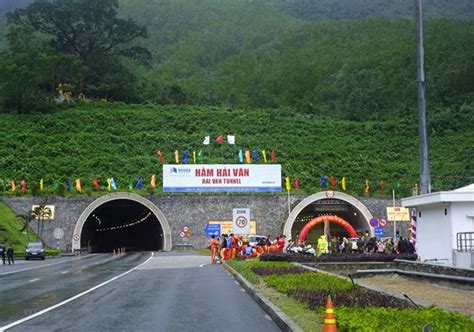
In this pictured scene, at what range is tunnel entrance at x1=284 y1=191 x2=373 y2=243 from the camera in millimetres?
52344

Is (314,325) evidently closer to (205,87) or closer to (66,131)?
(66,131)

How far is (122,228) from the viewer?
249ft

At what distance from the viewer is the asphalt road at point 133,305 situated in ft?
39.5

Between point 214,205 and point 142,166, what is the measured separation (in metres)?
14.9

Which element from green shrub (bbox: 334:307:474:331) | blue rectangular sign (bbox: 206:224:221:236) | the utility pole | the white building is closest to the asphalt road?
green shrub (bbox: 334:307:474:331)

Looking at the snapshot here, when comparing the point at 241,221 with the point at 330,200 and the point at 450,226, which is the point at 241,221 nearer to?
the point at 450,226

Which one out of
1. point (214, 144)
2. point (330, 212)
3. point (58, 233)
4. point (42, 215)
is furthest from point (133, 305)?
point (214, 144)

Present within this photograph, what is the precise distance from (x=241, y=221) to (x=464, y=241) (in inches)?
567

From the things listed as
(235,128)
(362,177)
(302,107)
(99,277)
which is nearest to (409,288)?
(99,277)

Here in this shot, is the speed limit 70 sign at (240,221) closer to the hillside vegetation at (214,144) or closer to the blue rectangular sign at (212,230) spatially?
the blue rectangular sign at (212,230)

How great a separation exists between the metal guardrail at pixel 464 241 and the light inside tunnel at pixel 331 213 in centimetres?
2942

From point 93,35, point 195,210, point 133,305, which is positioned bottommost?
point 133,305

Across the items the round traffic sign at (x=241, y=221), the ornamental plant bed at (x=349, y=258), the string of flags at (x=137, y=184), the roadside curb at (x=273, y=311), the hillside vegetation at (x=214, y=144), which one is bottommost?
the roadside curb at (x=273, y=311)

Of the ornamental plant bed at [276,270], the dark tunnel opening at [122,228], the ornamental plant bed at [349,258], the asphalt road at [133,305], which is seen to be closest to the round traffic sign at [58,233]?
the dark tunnel opening at [122,228]
